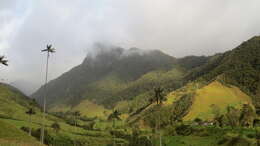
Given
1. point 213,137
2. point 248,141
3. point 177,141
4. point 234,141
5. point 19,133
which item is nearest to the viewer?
point 19,133

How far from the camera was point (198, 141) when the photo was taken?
6811 inches

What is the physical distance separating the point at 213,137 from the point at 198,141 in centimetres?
874

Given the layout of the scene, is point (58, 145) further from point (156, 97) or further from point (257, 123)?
point (257, 123)

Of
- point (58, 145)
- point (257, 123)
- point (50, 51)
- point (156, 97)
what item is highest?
point (50, 51)

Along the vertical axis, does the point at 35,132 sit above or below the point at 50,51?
below

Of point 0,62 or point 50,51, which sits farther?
point 50,51

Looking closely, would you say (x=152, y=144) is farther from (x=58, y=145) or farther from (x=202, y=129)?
(x=58, y=145)

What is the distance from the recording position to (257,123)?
19412cm

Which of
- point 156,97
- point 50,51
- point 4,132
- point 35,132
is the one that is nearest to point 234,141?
point 156,97

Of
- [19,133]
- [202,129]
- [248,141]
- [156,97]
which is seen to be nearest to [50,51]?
[19,133]

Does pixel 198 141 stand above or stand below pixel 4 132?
below

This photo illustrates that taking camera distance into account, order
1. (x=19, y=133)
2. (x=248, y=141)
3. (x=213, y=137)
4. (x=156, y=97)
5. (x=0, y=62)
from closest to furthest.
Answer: (x=0, y=62)
(x=19, y=133)
(x=156, y=97)
(x=248, y=141)
(x=213, y=137)

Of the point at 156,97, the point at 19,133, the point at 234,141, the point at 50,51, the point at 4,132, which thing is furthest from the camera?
the point at 234,141

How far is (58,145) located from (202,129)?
95.2 m
